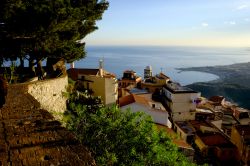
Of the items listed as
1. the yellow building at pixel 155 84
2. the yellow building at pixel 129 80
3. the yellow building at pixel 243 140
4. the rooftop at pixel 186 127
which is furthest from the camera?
the yellow building at pixel 129 80

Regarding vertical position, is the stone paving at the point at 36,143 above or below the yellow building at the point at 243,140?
above

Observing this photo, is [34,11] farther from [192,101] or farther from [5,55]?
[192,101]

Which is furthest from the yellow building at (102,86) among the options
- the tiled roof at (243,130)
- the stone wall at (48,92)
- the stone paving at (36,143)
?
the stone paving at (36,143)

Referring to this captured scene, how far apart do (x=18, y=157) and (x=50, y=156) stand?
42cm

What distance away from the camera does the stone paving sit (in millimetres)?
4277

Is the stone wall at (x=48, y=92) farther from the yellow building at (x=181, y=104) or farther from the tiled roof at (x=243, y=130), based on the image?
the yellow building at (x=181, y=104)

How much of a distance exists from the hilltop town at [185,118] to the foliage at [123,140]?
252 inches

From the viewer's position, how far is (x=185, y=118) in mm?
43500

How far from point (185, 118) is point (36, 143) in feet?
131

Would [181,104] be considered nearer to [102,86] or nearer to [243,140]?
[243,140]

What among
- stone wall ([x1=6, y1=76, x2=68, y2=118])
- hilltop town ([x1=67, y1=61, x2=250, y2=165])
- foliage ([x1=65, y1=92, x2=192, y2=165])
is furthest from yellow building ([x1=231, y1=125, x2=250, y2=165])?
stone wall ([x1=6, y1=76, x2=68, y2=118])

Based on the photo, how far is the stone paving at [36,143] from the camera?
428 centimetres

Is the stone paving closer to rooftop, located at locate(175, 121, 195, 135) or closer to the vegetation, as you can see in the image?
the vegetation

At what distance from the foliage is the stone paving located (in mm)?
5503
